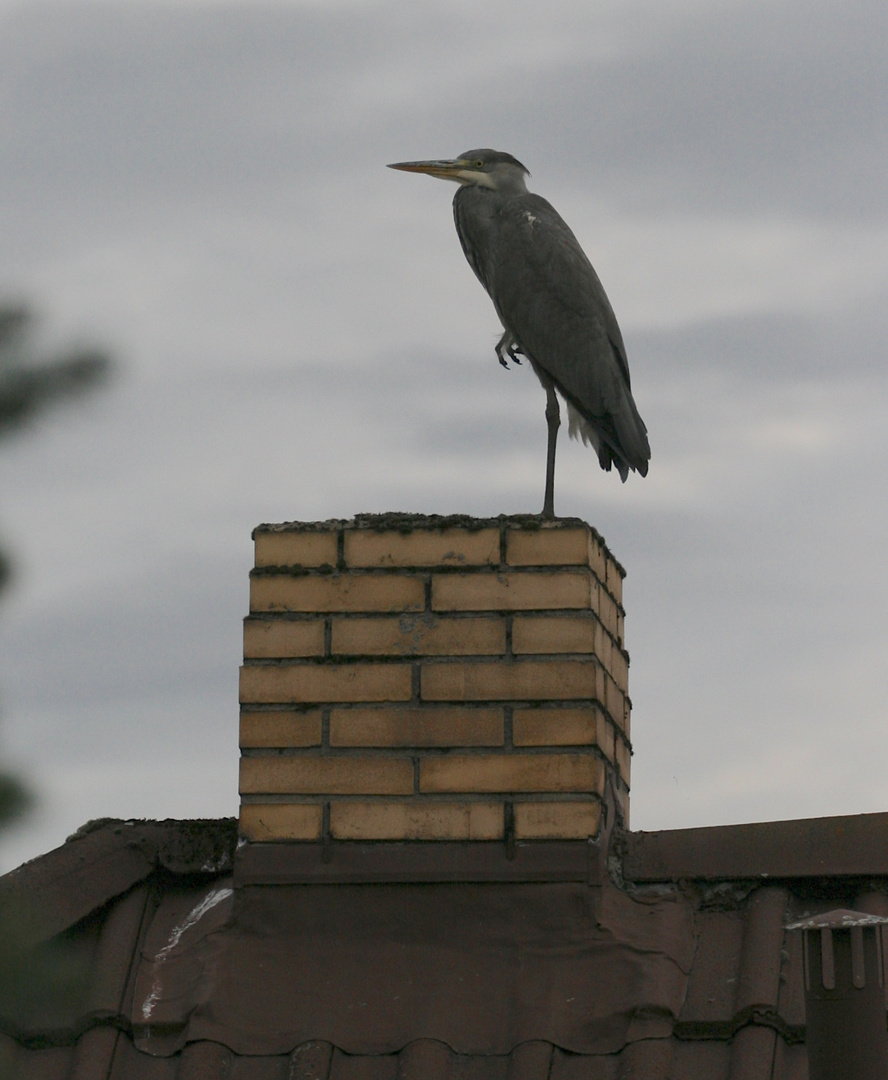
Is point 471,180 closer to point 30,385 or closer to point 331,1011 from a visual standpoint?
point 331,1011

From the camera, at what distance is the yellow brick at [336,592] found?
2.86 metres

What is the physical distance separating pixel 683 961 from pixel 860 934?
59 cm

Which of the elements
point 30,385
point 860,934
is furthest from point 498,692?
point 30,385

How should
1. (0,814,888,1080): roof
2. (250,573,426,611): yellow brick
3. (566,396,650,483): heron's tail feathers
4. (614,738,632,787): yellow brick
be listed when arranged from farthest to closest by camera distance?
(566,396,650,483): heron's tail feathers < (614,738,632,787): yellow brick < (250,573,426,611): yellow brick < (0,814,888,1080): roof

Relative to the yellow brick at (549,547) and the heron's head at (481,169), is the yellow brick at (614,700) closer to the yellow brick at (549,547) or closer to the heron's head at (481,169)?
the yellow brick at (549,547)

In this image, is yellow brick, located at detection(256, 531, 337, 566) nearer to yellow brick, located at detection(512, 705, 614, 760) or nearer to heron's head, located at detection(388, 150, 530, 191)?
yellow brick, located at detection(512, 705, 614, 760)

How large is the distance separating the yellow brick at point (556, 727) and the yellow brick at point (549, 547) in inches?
9.9

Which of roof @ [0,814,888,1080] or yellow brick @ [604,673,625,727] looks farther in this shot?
yellow brick @ [604,673,625,727]

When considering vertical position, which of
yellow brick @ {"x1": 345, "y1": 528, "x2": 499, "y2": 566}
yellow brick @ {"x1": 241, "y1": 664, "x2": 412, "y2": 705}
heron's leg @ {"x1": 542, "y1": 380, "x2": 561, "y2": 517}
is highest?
heron's leg @ {"x1": 542, "y1": 380, "x2": 561, "y2": 517}

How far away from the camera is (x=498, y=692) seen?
2.80 meters

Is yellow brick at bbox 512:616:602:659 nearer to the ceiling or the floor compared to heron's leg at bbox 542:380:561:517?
nearer to the floor

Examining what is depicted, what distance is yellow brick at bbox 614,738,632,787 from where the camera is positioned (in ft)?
9.97

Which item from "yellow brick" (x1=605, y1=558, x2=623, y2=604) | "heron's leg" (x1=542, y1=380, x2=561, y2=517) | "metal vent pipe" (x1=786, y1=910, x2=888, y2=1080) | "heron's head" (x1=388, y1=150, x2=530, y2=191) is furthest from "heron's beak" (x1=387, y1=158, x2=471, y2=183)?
"metal vent pipe" (x1=786, y1=910, x2=888, y2=1080)

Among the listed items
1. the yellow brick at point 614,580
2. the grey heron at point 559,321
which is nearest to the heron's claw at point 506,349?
the grey heron at point 559,321
